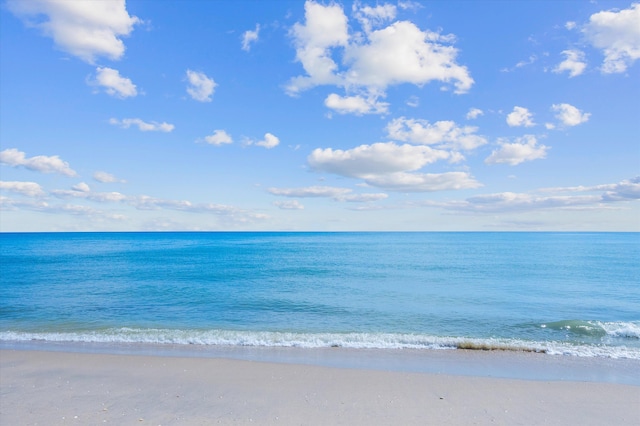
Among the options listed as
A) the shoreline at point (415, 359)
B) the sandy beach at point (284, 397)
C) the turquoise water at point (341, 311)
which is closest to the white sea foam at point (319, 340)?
the turquoise water at point (341, 311)

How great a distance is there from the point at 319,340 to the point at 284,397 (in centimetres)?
562

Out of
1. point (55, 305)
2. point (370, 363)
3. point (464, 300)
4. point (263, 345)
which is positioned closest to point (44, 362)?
point (263, 345)

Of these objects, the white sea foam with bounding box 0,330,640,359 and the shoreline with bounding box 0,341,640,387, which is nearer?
the shoreline with bounding box 0,341,640,387

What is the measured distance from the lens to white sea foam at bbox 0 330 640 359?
44.5ft

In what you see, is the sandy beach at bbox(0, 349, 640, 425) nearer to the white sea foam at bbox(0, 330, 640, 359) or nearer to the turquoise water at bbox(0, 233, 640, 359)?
the white sea foam at bbox(0, 330, 640, 359)

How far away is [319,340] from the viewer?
14445 millimetres

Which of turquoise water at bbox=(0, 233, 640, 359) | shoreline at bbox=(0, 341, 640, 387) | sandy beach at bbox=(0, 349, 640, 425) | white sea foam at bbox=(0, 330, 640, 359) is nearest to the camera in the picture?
sandy beach at bbox=(0, 349, 640, 425)

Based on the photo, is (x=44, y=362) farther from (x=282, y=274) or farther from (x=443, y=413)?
(x=282, y=274)

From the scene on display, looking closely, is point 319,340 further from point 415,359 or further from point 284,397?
point 284,397

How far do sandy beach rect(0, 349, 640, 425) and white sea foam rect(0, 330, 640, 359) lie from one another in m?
2.92

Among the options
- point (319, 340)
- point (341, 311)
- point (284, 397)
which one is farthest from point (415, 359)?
point (341, 311)

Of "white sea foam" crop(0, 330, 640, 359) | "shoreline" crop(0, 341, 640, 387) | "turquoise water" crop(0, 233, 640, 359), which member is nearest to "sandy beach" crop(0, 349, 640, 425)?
"shoreline" crop(0, 341, 640, 387)

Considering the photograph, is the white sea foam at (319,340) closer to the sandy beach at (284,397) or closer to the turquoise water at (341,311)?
the turquoise water at (341,311)

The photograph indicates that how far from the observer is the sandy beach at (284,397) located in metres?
7.84
